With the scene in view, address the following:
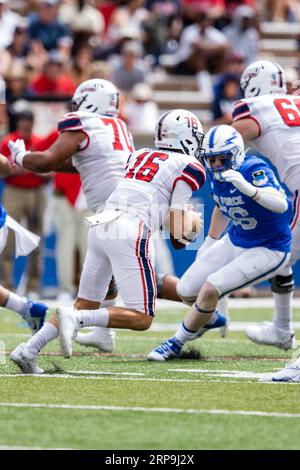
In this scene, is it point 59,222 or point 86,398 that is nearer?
point 86,398

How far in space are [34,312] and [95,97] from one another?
147 cm

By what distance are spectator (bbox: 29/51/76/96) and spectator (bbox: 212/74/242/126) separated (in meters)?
1.75

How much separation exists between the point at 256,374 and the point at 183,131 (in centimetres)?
143

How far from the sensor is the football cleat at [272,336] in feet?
25.1

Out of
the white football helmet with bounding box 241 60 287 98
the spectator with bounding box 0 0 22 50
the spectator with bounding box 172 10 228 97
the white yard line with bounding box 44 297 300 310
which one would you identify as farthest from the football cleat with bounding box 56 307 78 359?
the spectator with bounding box 172 10 228 97

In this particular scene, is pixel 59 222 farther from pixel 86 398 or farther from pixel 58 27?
pixel 86 398

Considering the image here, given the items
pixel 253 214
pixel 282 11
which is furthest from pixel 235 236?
pixel 282 11

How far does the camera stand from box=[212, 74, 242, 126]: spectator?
13.5 m

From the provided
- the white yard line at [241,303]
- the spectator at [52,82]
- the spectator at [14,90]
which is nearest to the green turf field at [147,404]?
the white yard line at [241,303]

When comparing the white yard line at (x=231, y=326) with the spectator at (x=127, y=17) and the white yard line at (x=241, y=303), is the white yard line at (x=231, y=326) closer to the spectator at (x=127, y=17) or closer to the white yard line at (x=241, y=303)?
the white yard line at (x=241, y=303)

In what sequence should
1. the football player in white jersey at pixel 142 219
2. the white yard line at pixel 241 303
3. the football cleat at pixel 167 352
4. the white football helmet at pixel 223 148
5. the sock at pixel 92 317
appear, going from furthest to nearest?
the white yard line at pixel 241 303, the football cleat at pixel 167 352, the white football helmet at pixel 223 148, the football player in white jersey at pixel 142 219, the sock at pixel 92 317

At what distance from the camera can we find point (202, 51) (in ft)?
51.1

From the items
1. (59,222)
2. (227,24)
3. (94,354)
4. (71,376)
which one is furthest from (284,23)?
(71,376)

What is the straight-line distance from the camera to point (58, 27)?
1502 centimetres
